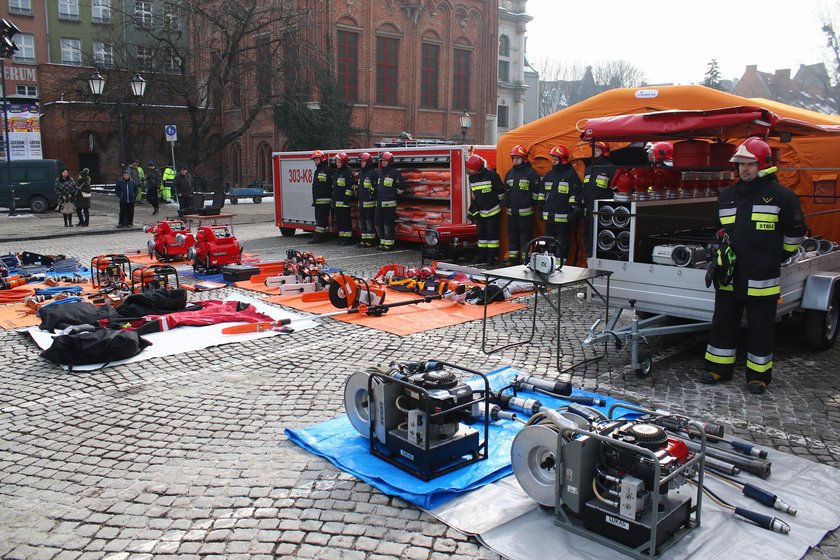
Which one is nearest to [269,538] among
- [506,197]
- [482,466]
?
[482,466]

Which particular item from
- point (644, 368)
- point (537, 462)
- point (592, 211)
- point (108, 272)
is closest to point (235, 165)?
point (108, 272)

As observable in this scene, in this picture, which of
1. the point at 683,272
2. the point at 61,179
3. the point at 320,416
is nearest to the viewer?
the point at 320,416

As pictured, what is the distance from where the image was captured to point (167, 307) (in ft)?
31.9

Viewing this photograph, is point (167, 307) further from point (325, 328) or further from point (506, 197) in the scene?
point (506, 197)

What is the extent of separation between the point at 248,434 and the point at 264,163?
35.9 meters

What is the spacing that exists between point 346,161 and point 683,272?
11.8m

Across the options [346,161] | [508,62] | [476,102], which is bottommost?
[346,161]

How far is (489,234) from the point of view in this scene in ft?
45.2

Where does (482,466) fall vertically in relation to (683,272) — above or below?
below

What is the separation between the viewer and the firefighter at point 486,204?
13.5 m

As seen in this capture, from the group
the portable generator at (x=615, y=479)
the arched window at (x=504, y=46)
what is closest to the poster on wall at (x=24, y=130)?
the portable generator at (x=615, y=479)

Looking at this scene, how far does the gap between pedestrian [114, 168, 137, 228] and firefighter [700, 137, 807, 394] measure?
63.4 feet

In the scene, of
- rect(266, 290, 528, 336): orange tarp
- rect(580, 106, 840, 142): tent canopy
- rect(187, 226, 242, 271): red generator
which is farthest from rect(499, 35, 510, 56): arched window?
rect(580, 106, 840, 142): tent canopy

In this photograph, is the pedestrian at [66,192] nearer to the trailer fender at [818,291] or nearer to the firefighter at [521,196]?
the firefighter at [521,196]
